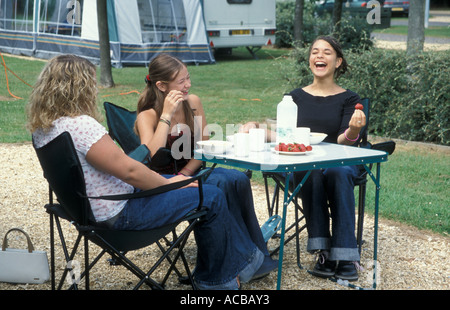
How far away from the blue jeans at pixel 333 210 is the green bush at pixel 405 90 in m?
3.37

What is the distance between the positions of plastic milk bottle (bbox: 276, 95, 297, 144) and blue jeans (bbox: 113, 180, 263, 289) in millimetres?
472

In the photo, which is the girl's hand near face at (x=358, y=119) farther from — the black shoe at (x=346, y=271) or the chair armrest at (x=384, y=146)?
the black shoe at (x=346, y=271)

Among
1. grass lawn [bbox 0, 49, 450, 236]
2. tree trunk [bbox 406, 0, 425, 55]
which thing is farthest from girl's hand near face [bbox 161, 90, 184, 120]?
tree trunk [bbox 406, 0, 425, 55]

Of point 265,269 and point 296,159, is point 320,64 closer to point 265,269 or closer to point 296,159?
point 296,159

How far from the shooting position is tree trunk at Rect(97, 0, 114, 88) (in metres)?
10.2

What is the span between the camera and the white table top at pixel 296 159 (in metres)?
2.77

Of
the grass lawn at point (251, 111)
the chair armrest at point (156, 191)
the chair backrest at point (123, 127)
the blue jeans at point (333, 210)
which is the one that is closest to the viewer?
the chair armrest at point (156, 191)

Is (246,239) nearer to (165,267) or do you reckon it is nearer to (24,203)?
(165,267)

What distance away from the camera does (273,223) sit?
363 centimetres

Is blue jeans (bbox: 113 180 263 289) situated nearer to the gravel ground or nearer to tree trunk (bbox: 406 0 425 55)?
the gravel ground

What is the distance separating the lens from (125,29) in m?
13.3

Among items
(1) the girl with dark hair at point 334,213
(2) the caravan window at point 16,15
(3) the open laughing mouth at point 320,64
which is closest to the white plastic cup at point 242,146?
(1) the girl with dark hair at point 334,213
